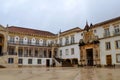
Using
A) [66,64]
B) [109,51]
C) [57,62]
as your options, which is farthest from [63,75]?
[57,62]

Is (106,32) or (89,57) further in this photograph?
(89,57)

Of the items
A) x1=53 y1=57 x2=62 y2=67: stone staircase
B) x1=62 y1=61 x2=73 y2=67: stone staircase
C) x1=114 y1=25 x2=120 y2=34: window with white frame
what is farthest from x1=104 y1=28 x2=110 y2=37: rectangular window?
x1=53 y1=57 x2=62 y2=67: stone staircase

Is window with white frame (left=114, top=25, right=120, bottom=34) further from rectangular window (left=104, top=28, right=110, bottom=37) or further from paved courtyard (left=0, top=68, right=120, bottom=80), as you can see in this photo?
paved courtyard (left=0, top=68, right=120, bottom=80)

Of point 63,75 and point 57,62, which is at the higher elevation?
point 63,75

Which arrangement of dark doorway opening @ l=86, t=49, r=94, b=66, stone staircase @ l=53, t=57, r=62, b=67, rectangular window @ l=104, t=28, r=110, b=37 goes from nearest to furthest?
1. rectangular window @ l=104, t=28, r=110, b=37
2. dark doorway opening @ l=86, t=49, r=94, b=66
3. stone staircase @ l=53, t=57, r=62, b=67

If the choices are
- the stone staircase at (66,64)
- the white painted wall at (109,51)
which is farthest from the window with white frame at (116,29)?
the stone staircase at (66,64)

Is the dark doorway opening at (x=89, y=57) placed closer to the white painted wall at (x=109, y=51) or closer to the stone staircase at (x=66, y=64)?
the white painted wall at (x=109, y=51)

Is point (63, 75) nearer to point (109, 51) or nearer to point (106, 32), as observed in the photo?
point (109, 51)

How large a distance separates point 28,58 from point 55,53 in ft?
26.7

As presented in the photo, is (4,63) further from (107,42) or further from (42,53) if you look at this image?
(107,42)

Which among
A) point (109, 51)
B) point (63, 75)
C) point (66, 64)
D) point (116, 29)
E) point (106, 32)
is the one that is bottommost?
point (66, 64)

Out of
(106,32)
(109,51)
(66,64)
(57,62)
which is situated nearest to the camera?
(109,51)

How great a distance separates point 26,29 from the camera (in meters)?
46.5

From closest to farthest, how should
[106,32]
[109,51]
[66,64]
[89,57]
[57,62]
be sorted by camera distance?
[109,51], [106,32], [89,57], [66,64], [57,62]
